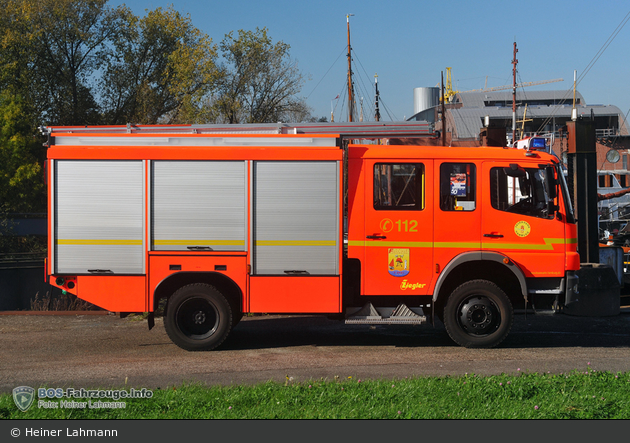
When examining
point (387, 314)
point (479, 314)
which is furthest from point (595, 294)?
point (387, 314)

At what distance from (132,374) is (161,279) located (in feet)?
5.39

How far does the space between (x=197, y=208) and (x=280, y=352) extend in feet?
8.07

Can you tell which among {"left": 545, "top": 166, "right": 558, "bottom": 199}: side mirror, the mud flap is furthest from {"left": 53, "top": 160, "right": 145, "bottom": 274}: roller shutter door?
the mud flap

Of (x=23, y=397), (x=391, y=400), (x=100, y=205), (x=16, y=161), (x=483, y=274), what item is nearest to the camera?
(x=391, y=400)

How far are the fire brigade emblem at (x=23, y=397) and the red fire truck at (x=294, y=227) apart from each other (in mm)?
2345

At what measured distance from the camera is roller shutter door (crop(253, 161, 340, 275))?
8.61 metres

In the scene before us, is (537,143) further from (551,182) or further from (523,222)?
(523,222)

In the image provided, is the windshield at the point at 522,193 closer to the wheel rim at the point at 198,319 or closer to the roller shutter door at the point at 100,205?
the wheel rim at the point at 198,319

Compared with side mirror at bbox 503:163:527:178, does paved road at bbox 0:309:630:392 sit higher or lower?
lower

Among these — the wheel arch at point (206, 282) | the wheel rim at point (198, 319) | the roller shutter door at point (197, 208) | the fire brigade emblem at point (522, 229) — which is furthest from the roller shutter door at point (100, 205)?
the fire brigade emblem at point (522, 229)

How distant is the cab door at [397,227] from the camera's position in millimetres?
8727

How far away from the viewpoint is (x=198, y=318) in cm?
875

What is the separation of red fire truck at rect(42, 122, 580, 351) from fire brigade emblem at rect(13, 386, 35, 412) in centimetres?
235

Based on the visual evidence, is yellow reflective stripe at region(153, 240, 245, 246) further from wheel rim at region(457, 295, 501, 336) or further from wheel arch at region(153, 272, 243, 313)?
wheel rim at region(457, 295, 501, 336)
